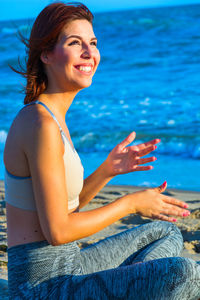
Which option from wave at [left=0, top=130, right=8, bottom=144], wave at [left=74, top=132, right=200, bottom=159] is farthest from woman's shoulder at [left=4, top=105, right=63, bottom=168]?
wave at [left=0, top=130, right=8, bottom=144]

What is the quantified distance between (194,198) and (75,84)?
3262 mm

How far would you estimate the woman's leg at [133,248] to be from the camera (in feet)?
7.81

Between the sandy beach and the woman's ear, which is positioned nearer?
the woman's ear

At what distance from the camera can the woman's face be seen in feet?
7.10

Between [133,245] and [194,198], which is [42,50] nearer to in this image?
[133,245]

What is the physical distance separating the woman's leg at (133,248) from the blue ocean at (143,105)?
101cm

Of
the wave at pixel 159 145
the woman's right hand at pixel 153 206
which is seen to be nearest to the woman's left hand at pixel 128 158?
the woman's right hand at pixel 153 206

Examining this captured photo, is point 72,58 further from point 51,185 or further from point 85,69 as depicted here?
point 51,185

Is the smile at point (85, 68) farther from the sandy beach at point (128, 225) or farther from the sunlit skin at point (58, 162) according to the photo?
the sandy beach at point (128, 225)

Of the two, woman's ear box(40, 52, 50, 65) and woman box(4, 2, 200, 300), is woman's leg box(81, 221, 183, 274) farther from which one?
woman's ear box(40, 52, 50, 65)

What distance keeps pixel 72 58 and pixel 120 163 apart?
610 millimetres

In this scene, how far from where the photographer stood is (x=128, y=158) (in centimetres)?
236

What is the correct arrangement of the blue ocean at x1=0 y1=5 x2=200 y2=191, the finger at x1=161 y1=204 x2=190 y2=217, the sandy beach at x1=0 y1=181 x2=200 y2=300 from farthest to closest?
the blue ocean at x1=0 y1=5 x2=200 y2=191, the sandy beach at x1=0 y1=181 x2=200 y2=300, the finger at x1=161 y1=204 x2=190 y2=217

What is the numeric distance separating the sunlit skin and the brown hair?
0.03 m
